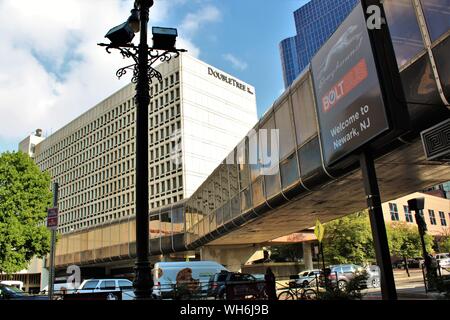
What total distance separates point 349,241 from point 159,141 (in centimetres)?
4890

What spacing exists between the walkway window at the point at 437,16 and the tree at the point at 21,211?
29.1 meters

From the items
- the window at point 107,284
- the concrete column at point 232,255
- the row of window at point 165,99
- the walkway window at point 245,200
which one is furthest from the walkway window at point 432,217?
the window at point 107,284

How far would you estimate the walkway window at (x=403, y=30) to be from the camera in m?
9.81

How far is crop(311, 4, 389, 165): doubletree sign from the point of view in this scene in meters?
9.47

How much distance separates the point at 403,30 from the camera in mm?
10156

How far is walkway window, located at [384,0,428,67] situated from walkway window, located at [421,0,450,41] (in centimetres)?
33

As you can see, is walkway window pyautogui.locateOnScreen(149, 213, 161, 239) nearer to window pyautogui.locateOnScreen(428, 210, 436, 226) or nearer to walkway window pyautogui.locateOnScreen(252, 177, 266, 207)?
walkway window pyautogui.locateOnScreen(252, 177, 266, 207)

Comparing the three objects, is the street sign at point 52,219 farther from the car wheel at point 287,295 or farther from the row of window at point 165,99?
the row of window at point 165,99

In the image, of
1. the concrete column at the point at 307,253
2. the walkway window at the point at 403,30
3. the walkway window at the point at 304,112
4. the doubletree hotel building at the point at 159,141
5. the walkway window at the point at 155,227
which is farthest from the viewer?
the doubletree hotel building at the point at 159,141

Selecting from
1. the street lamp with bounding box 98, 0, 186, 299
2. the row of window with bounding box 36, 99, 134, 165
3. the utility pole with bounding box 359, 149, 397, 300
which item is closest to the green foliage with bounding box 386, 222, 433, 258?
the utility pole with bounding box 359, 149, 397, 300

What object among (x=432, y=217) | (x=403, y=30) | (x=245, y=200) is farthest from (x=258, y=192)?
(x=432, y=217)
